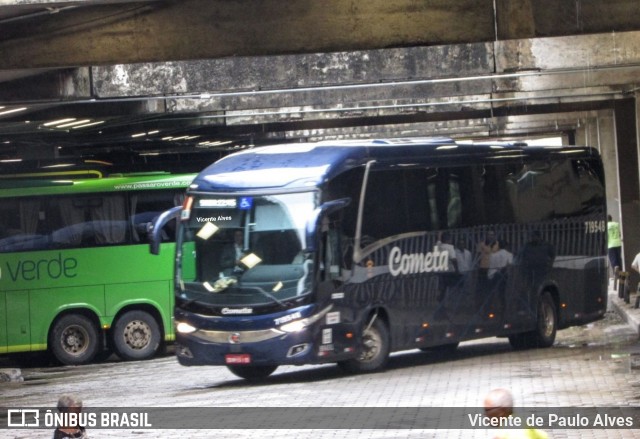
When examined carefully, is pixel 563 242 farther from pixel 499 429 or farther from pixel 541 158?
pixel 499 429

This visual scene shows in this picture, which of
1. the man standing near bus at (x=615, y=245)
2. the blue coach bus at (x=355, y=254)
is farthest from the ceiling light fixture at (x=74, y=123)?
the man standing near bus at (x=615, y=245)

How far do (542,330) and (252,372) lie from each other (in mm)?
5981

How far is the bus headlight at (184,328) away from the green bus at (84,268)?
19.8 ft

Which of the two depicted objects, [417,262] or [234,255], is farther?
[417,262]

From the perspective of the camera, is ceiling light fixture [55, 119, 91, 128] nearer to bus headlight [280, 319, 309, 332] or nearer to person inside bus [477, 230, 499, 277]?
person inside bus [477, 230, 499, 277]

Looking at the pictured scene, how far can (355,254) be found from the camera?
18.5 metres

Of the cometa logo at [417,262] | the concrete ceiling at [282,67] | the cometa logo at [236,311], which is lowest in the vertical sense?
the cometa logo at [236,311]

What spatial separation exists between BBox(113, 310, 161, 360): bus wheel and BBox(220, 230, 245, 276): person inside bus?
Result: 22.3 ft

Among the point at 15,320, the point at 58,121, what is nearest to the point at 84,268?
the point at 15,320

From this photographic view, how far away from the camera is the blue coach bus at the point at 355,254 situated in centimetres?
1778

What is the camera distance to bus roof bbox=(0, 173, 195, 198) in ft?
78.5

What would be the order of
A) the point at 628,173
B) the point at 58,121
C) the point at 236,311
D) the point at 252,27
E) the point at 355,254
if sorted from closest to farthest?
the point at 252,27
the point at 236,311
the point at 355,254
the point at 58,121
the point at 628,173

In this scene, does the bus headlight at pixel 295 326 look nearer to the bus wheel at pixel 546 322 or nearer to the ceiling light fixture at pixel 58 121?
the bus wheel at pixel 546 322

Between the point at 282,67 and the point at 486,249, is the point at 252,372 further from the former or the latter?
the point at 282,67
